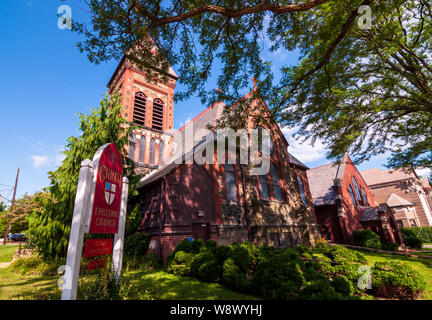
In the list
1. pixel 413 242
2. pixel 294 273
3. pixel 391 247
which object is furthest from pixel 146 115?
pixel 413 242

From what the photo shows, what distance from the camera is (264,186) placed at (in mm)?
18562

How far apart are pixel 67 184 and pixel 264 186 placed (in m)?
14.2

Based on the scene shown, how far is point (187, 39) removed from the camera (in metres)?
8.09

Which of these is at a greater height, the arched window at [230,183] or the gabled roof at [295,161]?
the gabled roof at [295,161]

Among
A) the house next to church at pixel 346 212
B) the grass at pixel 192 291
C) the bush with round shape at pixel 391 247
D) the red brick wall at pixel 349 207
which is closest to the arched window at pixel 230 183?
the grass at pixel 192 291

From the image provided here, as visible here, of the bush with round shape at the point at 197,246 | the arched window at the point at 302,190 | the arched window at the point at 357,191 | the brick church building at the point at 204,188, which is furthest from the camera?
the arched window at the point at 357,191

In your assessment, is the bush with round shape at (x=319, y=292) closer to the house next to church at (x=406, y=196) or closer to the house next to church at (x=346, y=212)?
the house next to church at (x=346, y=212)

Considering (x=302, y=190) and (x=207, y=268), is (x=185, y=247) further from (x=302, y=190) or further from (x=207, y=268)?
(x=302, y=190)

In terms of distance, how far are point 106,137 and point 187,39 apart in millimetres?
7285

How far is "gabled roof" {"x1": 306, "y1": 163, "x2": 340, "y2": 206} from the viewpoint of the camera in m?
24.1

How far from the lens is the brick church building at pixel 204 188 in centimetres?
1252

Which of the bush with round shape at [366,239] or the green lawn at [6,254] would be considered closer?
the green lawn at [6,254]
